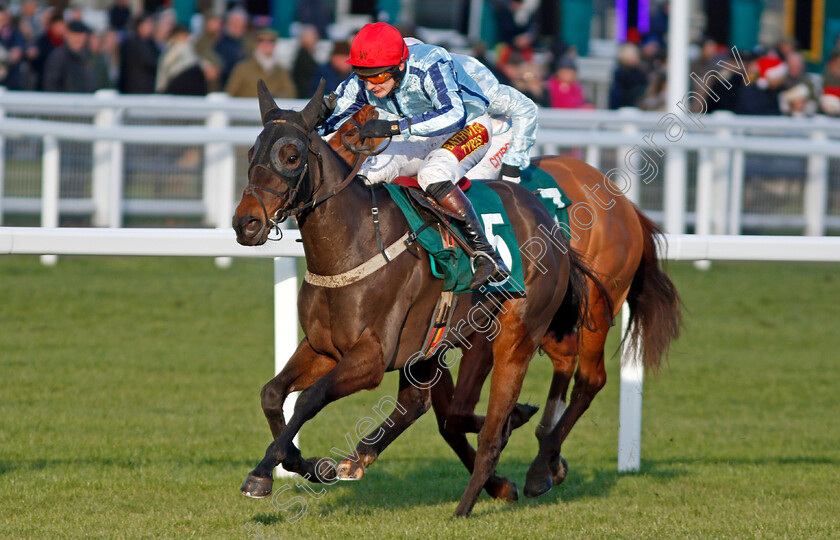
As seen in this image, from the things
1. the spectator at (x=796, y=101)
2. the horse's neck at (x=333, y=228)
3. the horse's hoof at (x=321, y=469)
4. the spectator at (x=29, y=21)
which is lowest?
Result: the horse's hoof at (x=321, y=469)

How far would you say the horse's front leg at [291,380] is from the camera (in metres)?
4.15

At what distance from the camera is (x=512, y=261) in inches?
186

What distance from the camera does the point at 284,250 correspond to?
498 cm

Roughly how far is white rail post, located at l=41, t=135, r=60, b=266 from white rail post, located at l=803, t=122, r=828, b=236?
6816mm

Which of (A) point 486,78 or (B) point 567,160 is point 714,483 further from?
(A) point 486,78

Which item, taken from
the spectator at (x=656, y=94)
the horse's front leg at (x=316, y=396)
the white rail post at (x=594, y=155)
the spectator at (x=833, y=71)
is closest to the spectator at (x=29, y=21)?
the spectator at (x=656, y=94)

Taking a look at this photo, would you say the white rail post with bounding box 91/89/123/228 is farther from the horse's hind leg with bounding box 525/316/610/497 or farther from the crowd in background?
the horse's hind leg with bounding box 525/316/610/497

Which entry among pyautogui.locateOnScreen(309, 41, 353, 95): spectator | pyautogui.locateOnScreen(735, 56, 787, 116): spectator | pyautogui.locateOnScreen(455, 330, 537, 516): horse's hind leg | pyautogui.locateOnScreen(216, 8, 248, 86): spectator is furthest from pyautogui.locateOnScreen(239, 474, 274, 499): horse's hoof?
pyautogui.locateOnScreen(216, 8, 248, 86): spectator

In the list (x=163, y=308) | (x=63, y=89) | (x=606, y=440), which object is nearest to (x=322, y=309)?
(x=606, y=440)

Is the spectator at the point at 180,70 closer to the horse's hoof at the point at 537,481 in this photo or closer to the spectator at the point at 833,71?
the spectator at the point at 833,71

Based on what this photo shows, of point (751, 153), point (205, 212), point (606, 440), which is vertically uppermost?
point (751, 153)

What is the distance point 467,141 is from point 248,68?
8.68 metres

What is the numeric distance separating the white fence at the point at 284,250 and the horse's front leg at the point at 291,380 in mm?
600

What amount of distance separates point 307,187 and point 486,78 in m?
1.52
